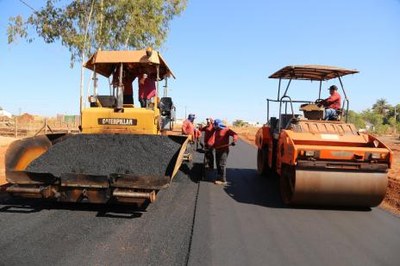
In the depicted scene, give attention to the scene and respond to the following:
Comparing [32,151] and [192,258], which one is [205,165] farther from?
[192,258]

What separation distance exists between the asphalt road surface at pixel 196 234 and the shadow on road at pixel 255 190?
9 centimetres

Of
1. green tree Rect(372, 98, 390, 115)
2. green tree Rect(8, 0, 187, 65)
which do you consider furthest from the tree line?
green tree Rect(8, 0, 187, 65)

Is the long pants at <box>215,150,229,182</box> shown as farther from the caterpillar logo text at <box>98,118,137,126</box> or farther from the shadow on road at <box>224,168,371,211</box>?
the caterpillar logo text at <box>98,118,137,126</box>

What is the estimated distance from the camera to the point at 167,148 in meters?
7.62

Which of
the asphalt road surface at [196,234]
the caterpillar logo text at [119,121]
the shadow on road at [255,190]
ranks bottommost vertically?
the shadow on road at [255,190]

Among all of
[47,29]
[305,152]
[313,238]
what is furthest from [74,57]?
[313,238]

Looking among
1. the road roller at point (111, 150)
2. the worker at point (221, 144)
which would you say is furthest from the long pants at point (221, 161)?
the road roller at point (111, 150)

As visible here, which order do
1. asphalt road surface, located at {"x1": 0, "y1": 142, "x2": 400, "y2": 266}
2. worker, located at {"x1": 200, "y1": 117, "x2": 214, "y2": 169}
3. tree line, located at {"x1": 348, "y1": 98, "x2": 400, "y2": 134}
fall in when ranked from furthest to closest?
tree line, located at {"x1": 348, "y1": 98, "x2": 400, "y2": 134}
worker, located at {"x1": 200, "y1": 117, "x2": 214, "y2": 169}
asphalt road surface, located at {"x1": 0, "y1": 142, "x2": 400, "y2": 266}

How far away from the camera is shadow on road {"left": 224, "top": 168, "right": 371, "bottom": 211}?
7.60 metres

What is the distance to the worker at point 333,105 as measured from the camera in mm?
8992

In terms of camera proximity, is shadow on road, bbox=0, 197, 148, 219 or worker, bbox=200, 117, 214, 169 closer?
shadow on road, bbox=0, 197, 148, 219

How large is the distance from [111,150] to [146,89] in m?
2.11

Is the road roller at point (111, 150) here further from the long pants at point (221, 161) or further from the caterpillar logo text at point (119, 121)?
the long pants at point (221, 161)

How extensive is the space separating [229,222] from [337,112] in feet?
13.8
